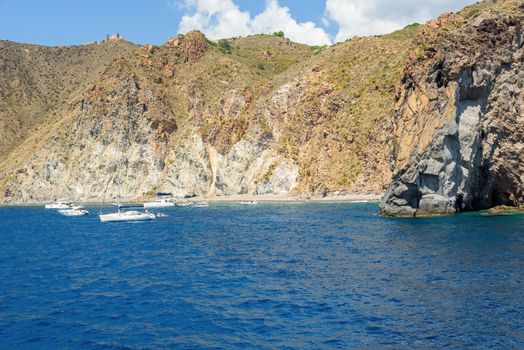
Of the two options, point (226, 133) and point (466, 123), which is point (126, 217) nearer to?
point (466, 123)

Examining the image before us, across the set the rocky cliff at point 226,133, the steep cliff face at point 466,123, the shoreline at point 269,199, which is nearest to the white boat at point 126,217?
the steep cliff face at point 466,123

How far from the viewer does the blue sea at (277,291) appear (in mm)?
24953

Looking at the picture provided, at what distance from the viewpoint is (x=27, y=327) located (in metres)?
27.8

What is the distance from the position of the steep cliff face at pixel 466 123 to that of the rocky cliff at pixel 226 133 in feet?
172

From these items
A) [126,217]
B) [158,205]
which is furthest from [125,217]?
[158,205]

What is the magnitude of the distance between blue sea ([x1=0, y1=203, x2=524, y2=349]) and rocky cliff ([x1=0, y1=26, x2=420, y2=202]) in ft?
257

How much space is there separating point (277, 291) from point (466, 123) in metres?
51.0

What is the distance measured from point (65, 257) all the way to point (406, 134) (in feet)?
166

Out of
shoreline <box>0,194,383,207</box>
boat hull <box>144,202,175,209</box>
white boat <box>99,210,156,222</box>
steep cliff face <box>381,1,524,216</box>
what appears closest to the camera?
steep cliff face <box>381,1,524,216</box>

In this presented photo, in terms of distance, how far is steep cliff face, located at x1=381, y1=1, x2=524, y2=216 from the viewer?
73.4m

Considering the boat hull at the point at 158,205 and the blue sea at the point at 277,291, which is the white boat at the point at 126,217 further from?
the boat hull at the point at 158,205

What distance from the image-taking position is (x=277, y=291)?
112 feet

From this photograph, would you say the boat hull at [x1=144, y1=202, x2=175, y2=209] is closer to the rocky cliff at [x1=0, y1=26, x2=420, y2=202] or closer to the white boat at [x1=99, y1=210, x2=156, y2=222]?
the rocky cliff at [x1=0, y1=26, x2=420, y2=202]

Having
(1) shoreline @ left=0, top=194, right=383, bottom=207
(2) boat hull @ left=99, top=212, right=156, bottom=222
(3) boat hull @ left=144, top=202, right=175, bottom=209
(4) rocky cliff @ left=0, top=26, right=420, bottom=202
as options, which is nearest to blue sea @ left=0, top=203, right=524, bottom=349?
(2) boat hull @ left=99, top=212, right=156, bottom=222
